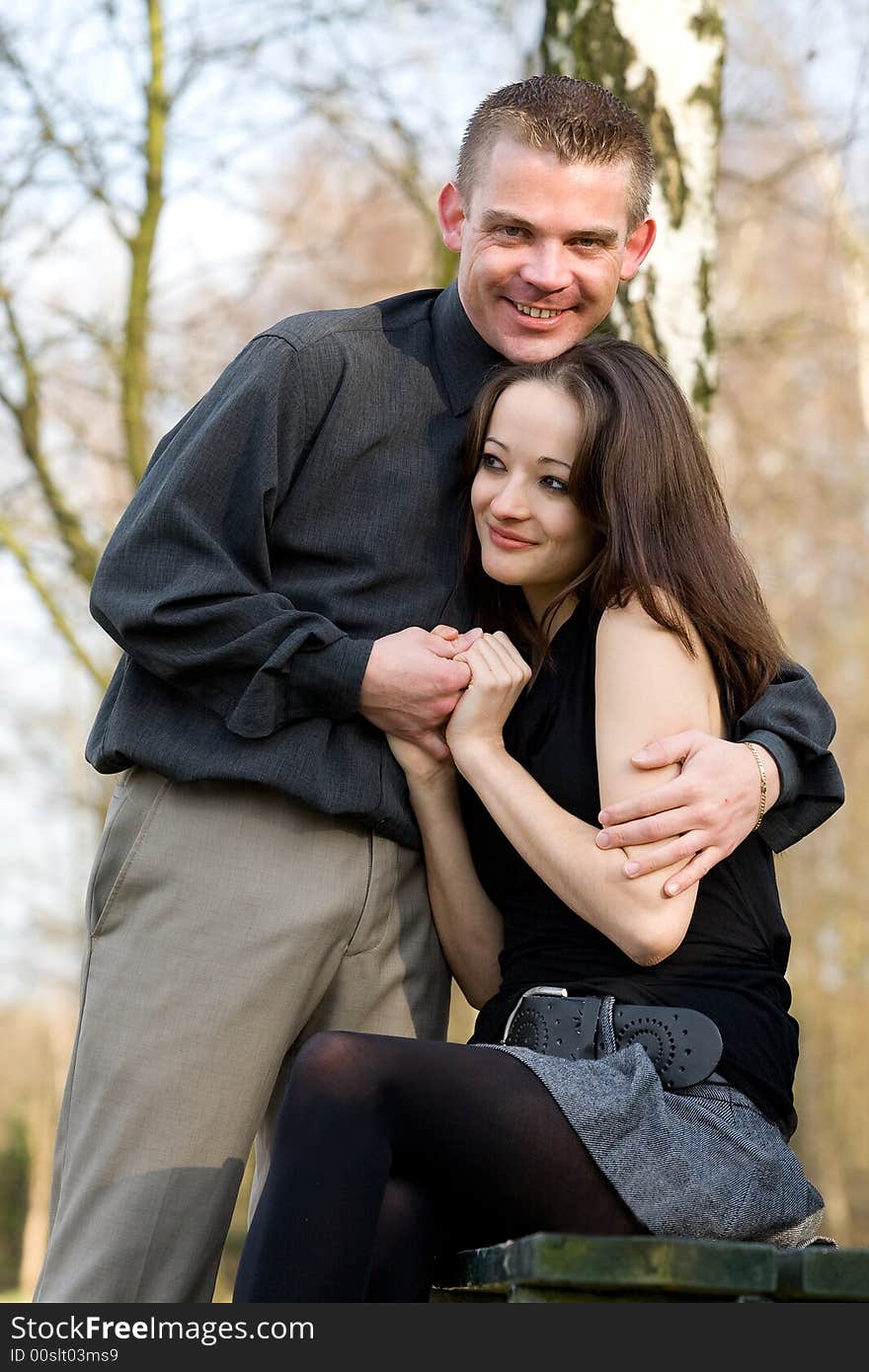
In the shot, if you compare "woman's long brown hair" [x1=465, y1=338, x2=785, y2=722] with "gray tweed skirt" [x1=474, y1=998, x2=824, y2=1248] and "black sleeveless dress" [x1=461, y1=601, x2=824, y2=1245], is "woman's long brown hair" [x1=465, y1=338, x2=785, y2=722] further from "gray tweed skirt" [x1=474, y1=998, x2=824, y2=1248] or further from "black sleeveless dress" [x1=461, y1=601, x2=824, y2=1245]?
"gray tweed skirt" [x1=474, y1=998, x2=824, y2=1248]

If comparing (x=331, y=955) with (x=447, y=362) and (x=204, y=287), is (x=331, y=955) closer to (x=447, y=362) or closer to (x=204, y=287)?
(x=447, y=362)

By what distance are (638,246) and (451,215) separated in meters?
0.36

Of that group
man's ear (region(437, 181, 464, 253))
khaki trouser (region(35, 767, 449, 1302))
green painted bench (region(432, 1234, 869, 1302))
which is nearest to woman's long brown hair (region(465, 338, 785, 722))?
man's ear (region(437, 181, 464, 253))

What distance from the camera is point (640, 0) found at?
370 cm

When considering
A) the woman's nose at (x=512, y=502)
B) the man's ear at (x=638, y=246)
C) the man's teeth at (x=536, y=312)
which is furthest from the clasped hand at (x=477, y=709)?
the man's ear at (x=638, y=246)

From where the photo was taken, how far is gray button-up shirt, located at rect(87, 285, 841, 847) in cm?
257

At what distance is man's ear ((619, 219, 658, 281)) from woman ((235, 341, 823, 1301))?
22 cm

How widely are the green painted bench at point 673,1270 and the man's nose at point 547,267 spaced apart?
1.61 meters

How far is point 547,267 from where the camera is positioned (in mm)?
2766

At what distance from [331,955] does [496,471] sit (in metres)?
0.87

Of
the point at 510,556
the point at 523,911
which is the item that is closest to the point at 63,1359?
the point at 523,911

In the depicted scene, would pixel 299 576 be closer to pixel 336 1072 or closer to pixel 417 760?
pixel 417 760

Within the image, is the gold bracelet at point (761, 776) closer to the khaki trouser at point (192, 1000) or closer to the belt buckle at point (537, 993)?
the belt buckle at point (537, 993)

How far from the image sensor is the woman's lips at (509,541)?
2699 millimetres
